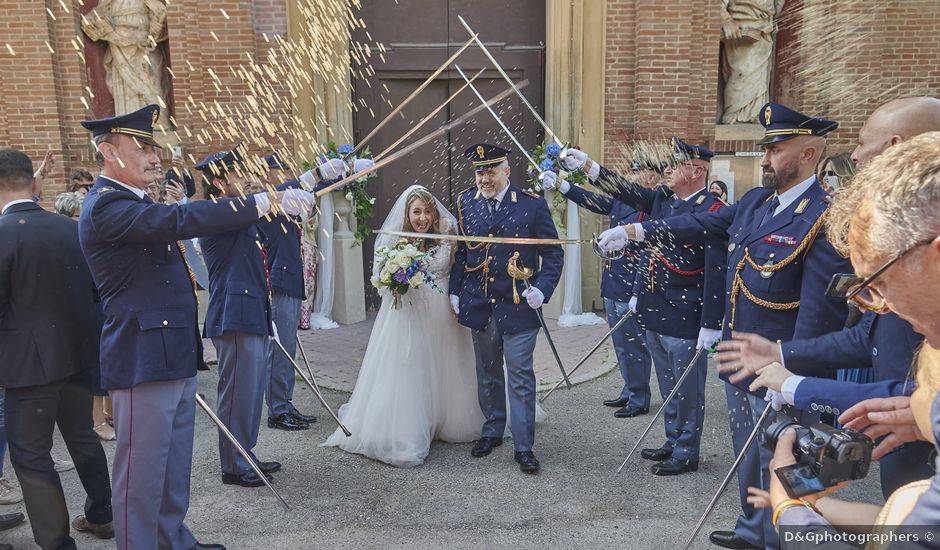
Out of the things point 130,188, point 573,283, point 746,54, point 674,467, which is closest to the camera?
Result: point 130,188

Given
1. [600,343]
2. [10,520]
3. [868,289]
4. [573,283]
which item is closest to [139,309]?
[10,520]

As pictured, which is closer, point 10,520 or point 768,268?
point 768,268

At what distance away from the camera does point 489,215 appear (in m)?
4.93

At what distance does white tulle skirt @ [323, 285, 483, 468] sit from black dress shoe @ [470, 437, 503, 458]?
0.78 feet

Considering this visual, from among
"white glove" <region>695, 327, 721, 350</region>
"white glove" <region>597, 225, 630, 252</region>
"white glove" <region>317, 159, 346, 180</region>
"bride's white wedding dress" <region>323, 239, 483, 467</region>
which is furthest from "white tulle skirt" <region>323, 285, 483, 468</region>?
"white glove" <region>695, 327, 721, 350</region>

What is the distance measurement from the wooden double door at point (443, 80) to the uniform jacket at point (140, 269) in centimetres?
638

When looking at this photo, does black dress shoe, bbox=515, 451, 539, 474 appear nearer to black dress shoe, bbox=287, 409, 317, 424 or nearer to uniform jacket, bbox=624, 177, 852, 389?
uniform jacket, bbox=624, 177, 852, 389

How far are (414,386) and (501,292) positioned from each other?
1.00 m

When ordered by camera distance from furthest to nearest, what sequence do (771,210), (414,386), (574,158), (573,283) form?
(573,283)
(574,158)
(414,386)
(771,210)

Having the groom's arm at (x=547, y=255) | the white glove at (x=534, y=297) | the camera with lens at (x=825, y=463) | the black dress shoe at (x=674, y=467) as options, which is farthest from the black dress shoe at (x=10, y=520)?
the camera with lens at (x=825, y=463)

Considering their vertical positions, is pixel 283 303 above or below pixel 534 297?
below

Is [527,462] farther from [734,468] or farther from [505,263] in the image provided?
[734,468]

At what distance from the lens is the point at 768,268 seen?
11.0 feet

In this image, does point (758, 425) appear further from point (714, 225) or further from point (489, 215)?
point (489, 215)
